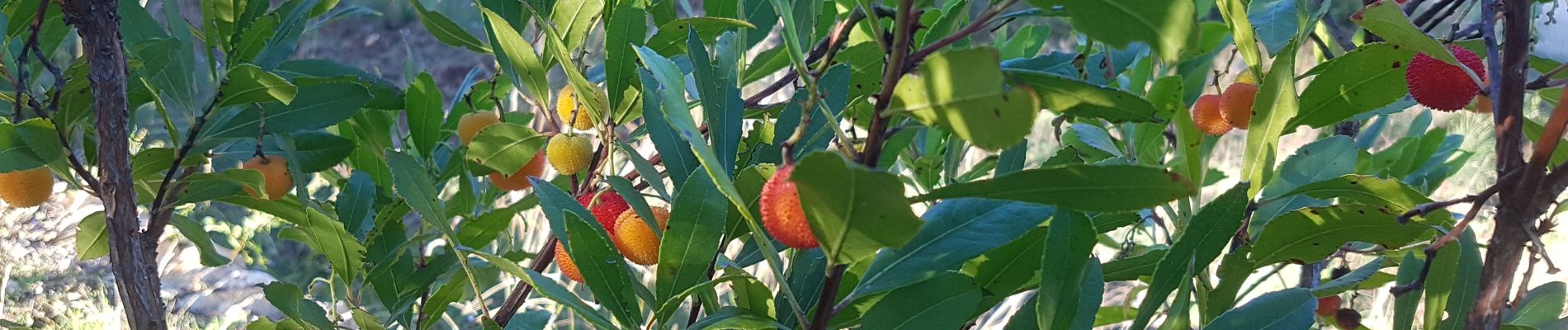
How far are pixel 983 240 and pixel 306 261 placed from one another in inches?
107

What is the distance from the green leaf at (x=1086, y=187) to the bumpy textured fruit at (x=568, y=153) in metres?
0.35

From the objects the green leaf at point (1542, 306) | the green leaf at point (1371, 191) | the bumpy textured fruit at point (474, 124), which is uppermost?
the green leaf at point (1371, 191)

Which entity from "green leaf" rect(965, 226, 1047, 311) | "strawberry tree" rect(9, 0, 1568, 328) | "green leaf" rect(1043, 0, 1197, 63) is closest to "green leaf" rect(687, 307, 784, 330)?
"strawberry tree" rect(9, 0, 1568, 328)

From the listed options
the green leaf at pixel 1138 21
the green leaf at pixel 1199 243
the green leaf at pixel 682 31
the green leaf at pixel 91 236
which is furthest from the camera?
the green leaf at pixel 91 236

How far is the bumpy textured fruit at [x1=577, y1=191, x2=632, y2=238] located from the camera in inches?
22.2

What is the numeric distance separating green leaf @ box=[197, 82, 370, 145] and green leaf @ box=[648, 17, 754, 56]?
22cm

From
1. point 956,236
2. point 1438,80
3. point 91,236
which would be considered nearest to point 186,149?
point 91,236

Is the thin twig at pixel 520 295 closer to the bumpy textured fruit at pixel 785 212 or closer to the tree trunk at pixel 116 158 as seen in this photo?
the tree trunk at pixel 116 158

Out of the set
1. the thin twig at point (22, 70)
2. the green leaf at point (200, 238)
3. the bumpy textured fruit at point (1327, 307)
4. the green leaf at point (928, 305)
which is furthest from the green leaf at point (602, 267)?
the green leaf at point (200, 238)

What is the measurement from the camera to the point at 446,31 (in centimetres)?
73

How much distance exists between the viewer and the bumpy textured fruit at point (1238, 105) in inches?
25.7

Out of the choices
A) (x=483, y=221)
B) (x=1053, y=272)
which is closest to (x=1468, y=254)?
(x=1053, y=272)

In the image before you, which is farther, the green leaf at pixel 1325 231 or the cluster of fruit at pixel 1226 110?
the cluster of fruit at pixel 1226 110

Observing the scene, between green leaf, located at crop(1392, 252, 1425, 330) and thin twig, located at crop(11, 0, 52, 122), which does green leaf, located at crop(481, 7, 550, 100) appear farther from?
green leaf, located at crop(1392, 252, 1425, 330)
